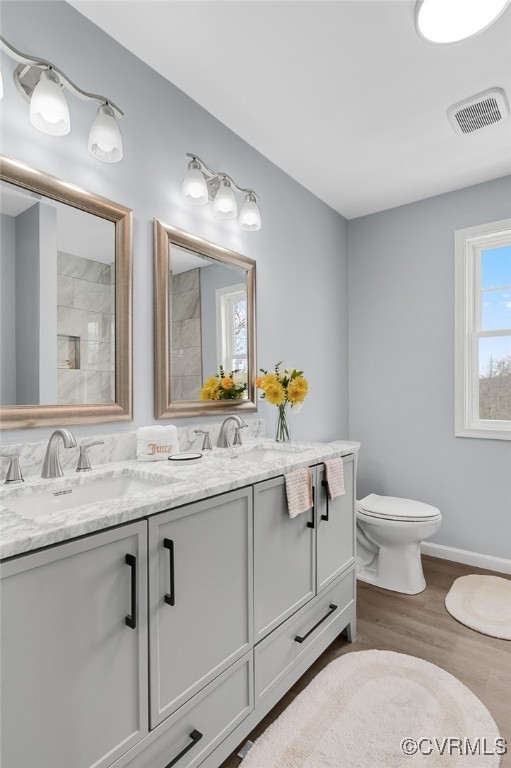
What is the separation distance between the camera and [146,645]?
0.99m

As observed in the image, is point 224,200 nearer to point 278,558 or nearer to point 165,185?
point 165,185

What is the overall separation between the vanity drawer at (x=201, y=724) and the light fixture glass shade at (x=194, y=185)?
5.81 feet

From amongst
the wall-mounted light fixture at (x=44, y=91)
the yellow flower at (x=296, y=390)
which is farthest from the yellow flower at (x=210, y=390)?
the wall-mounted light fixture at (x=44, y=91)

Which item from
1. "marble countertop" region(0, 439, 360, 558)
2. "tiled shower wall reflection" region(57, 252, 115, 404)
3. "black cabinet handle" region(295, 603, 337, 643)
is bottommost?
"black cabinet handle" region(295, 603, 337, 643)

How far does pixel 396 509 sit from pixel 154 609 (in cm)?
184

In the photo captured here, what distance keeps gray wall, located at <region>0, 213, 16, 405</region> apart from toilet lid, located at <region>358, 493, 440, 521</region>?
2.01 meters

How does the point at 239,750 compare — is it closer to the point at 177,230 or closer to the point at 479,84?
the point at 177,230

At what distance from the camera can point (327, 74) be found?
5.97 ft

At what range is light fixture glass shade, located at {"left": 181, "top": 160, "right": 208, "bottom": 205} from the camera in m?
1.77

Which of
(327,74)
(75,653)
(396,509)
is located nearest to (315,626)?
(396,509)

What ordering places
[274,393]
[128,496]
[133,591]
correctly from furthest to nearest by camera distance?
[274,393] → [128,496] → [133,591]

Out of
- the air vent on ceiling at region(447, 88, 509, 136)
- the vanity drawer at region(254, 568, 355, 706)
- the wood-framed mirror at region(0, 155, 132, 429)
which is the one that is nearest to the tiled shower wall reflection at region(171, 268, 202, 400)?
the wood-framed mirror at region(0, 155, 132, 429)

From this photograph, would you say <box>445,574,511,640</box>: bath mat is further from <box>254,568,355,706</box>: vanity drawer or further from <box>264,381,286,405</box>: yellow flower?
<box>264,381,286,405</box>: yellow flower

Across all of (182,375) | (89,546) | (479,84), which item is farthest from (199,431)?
(479,84)
